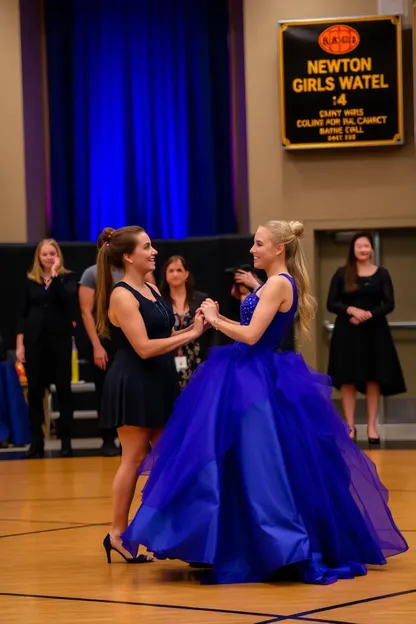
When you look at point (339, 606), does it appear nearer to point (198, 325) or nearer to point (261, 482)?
point (261, 482)

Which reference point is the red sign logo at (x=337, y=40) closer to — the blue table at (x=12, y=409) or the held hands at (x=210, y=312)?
the blue table at (x=12, y=409)

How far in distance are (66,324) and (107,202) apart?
404cm

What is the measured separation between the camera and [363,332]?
945 cm

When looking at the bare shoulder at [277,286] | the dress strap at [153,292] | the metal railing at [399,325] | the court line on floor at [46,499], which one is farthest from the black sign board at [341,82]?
the bare shoulder at [277,286]

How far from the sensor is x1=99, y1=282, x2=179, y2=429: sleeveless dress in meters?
4.79

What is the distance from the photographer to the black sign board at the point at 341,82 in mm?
11461

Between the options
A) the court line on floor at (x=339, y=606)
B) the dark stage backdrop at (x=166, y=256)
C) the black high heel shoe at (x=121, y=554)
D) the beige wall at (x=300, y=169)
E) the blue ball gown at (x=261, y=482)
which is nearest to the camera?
the court line on floor at (x=339, y=606)

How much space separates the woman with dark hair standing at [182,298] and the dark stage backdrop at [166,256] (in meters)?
2.52

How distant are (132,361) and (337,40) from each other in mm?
7441

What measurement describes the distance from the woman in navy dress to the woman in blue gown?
0.63ft

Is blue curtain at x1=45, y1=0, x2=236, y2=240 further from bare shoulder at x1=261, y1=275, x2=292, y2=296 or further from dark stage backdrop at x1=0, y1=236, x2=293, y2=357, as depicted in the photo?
bare shoulder at x1=261, y1=275, x2=292, y2=296

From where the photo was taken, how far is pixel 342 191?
1184cm

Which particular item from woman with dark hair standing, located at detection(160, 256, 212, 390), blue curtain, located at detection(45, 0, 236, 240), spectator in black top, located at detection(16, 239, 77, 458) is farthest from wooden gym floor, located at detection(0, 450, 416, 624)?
blue curtain, located at detection(45, 0, 236, 240)

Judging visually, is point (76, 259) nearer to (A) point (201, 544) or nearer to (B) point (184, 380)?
(B) point (184, 380)
